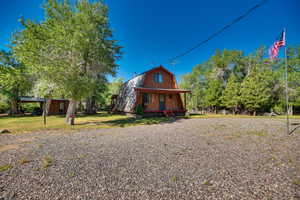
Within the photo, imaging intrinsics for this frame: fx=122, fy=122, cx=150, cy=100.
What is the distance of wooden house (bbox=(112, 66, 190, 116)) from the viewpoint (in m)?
15.1

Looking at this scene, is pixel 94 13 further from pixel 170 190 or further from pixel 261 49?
pixel 261 49

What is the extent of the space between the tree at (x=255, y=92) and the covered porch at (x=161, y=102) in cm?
1107

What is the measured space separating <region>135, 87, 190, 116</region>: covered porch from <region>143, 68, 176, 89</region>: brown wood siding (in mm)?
1365

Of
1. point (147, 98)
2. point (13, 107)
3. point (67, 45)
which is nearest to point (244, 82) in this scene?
point (147, 98)

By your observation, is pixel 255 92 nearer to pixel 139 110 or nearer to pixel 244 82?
pixel 244 82

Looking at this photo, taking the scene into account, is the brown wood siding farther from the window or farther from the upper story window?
the window

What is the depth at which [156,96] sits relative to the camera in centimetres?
1639

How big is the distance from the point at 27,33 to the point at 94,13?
4638mm

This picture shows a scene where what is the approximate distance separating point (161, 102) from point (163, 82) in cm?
307

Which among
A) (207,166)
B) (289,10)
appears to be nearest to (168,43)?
(289,10)

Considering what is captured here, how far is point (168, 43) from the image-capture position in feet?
60.6

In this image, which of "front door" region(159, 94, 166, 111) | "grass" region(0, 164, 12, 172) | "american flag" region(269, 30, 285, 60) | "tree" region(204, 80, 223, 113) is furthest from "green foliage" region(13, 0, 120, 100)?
"tree" region(204, 80, 223, 113)

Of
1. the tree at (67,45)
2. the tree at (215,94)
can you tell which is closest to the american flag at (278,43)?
the tree at (67,45)

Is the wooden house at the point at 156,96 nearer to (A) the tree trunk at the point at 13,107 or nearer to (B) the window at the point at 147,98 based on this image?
(B) the window at the point at 147,98
